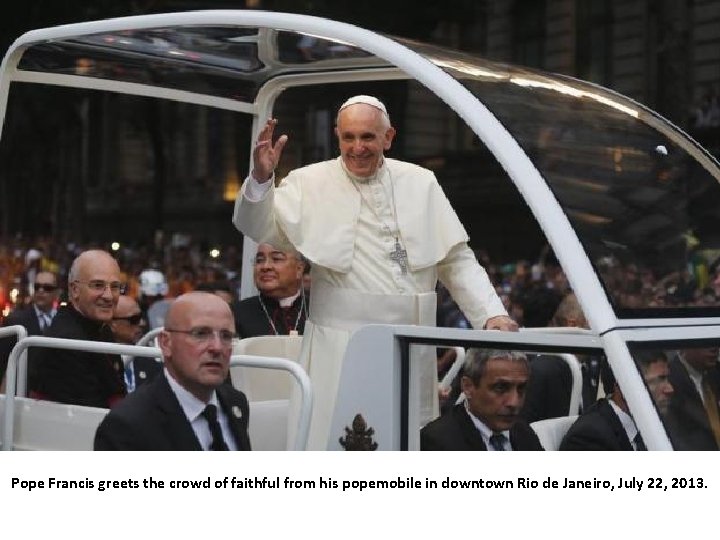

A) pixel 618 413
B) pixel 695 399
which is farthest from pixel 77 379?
pixel 695 399

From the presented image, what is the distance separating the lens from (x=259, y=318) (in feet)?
27.2

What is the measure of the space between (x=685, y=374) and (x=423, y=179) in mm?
2201

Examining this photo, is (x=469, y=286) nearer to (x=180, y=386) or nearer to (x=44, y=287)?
(x=180, y=386)

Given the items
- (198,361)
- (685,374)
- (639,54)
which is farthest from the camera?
(639,54)

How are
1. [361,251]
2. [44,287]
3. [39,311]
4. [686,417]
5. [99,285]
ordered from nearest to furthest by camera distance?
[686,417] → [361,251] → [99,285] → [39,311] → [44,287]

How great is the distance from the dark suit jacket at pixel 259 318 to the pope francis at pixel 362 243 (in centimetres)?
221

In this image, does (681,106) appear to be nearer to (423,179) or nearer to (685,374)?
(423,179)

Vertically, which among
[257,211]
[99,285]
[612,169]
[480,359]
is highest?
[612,169]

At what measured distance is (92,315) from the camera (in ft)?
23.9

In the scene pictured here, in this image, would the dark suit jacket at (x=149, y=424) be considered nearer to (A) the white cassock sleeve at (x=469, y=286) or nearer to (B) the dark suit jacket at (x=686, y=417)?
(B) the dark suit jacket at (x=686, y=417)

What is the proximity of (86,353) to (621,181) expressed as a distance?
256cm

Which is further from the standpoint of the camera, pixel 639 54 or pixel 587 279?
pixel 639 54

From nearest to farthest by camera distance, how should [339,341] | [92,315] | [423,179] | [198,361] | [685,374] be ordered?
[685,374] → [198,361] → [339,341] → [423,179] → [92,315]
